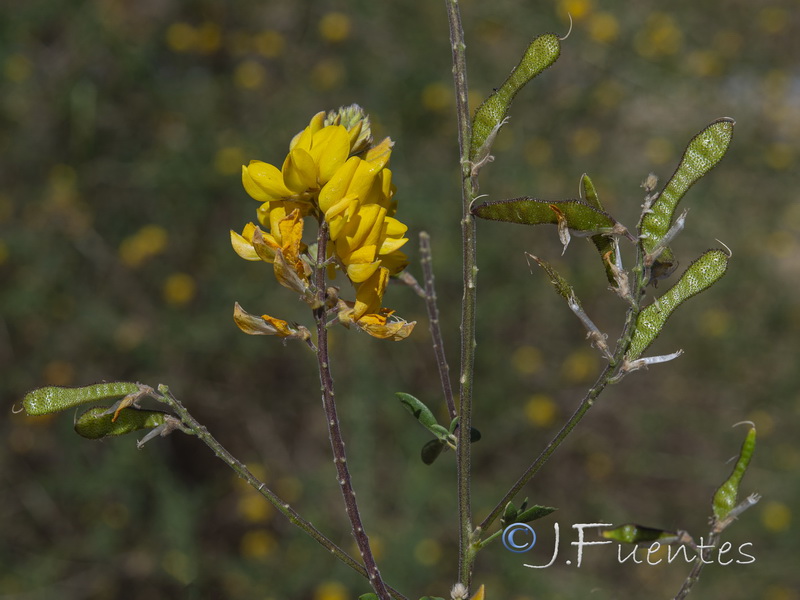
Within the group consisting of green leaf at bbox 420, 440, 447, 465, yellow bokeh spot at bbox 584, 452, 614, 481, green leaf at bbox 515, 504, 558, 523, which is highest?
green leaf at bbox 515, 504, 558, 523

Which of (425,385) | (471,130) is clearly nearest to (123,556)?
(425,385)

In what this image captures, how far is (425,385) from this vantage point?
4.26 m

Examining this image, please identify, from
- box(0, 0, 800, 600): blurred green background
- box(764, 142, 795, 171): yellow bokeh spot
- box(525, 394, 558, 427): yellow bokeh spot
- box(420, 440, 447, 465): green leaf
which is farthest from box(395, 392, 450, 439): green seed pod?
box(764, 142, 795, 171): yellow bokeh spot

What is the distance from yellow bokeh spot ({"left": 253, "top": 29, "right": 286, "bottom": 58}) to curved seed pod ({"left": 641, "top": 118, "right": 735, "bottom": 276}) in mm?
4425

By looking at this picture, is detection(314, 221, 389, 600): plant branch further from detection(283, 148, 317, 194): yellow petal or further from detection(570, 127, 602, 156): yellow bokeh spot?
detection(570, 127, 602, 156): yellow bokeh spot

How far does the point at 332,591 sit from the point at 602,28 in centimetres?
398

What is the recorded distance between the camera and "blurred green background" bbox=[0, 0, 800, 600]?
3.67 meters

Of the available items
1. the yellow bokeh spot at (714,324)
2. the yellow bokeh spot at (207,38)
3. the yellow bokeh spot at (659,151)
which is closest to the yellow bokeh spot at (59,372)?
the yellow bokeh spot at (207,38)

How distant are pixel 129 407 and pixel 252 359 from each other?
3392mm

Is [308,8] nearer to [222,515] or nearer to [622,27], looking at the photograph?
[622,27]

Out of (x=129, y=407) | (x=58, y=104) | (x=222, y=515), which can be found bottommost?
(x=222, y=515)

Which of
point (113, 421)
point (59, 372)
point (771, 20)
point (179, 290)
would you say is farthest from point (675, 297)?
point (771, 20)

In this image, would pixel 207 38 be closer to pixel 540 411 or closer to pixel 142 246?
pixel 142 246

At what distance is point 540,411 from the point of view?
4.18 metres
